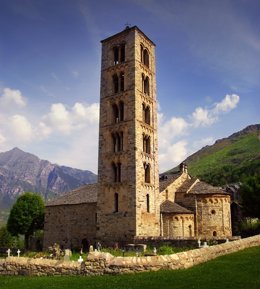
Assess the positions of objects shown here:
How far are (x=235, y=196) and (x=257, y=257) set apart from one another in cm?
6796

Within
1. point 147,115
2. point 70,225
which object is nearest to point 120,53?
point 147,115

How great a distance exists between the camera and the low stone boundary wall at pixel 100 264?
52.5ft

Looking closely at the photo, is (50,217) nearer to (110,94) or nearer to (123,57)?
(110,94)

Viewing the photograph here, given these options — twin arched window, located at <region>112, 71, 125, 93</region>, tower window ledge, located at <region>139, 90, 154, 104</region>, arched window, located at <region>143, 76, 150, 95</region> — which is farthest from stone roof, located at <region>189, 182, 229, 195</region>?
twin arched window, located at <region>112, 71, 125, 93</region>

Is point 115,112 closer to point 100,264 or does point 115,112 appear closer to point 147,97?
point 147,97

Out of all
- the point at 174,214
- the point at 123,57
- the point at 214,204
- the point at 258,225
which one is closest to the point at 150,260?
the point at 174,214

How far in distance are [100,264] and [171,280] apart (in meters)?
3.74

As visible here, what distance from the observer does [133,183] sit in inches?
1457

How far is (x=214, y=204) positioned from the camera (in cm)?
4191

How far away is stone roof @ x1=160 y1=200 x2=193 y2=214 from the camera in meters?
40.0

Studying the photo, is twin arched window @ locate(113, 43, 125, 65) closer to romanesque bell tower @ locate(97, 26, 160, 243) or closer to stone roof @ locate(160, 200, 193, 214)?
romanesque bell tower @ locate(97, 26, 160, 243)

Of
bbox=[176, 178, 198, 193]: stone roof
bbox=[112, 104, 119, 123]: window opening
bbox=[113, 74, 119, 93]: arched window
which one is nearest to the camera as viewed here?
bbox=[112, 104, 119, 123]: window opening

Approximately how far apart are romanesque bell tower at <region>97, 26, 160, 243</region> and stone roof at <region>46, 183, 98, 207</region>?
705 cm

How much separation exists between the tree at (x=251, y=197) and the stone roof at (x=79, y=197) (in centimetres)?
2449
